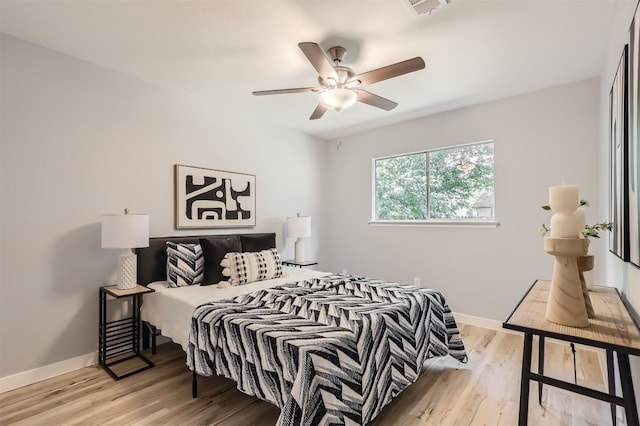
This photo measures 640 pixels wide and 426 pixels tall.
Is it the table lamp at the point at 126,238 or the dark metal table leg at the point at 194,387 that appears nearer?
the dark metal table leg at the point at 194,387

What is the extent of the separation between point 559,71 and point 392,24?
5.92ft

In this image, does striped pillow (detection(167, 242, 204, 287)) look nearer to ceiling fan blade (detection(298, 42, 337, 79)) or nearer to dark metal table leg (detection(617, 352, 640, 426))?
ceiling fan blade (detection(298, 42, 337, 79))

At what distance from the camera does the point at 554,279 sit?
1315mm

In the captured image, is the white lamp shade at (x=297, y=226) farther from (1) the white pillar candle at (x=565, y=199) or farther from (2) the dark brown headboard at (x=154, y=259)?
(1) the white pillar candle at (x=565, y=199)

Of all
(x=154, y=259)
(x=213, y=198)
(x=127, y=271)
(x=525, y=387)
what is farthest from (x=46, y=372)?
(x=525, y=387)

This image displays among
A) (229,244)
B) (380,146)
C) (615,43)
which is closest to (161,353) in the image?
(229,244)

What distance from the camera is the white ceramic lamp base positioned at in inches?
103

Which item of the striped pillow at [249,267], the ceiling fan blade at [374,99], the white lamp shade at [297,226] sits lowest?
the striped pillow at [249,267]

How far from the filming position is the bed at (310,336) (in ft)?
5.21

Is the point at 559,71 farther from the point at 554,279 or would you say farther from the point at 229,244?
the point at 229,244

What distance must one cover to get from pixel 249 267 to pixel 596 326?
253cm

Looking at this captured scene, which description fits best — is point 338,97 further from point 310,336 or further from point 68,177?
point 68,177

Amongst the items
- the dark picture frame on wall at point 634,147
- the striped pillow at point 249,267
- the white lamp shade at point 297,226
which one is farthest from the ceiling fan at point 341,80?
the white lamp shade at point 297,226

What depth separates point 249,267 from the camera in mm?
3035
